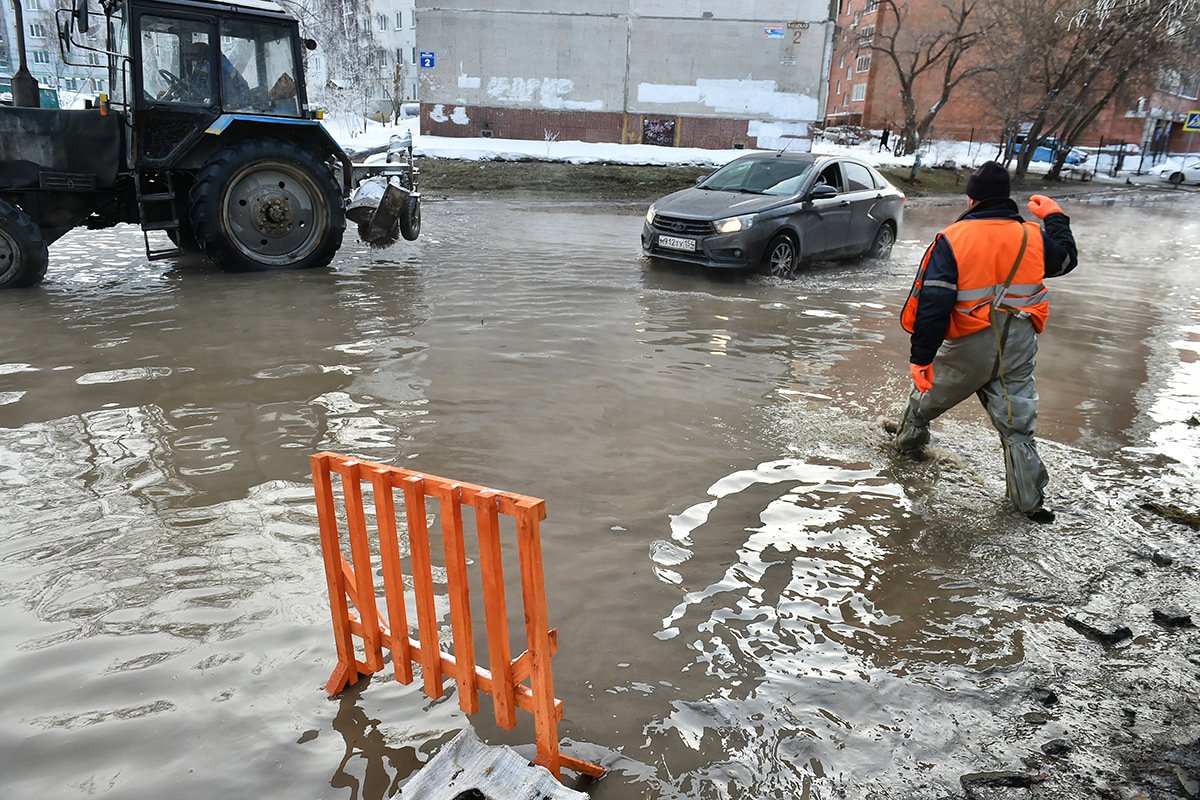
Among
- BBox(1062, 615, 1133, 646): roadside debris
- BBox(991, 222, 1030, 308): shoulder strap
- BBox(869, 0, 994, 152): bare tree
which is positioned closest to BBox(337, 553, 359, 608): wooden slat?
BBox(1062, 615, 1133, 646): roadside debris

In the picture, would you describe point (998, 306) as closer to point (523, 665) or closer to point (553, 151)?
point (523, 665)

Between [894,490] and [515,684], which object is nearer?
[515,684]

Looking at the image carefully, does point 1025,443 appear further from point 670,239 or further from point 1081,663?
point 670,239

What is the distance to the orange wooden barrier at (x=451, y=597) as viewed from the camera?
2201 millimetres

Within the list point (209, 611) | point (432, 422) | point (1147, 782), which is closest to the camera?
point (1147, 782)

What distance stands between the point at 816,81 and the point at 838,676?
29550mm

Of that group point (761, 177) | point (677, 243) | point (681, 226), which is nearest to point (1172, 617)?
point (677, 243)

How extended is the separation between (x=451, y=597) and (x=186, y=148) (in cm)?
779

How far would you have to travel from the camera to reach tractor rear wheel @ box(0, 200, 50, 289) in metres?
7.58

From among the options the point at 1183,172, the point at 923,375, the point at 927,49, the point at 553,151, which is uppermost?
the point at 927,49

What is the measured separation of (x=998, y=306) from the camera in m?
4.17

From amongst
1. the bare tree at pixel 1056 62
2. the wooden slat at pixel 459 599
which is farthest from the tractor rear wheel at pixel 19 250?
the bare tree at pixel 1056 62

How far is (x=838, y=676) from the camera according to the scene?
2.91 meters

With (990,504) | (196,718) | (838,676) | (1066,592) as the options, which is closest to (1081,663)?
(1066,592)
